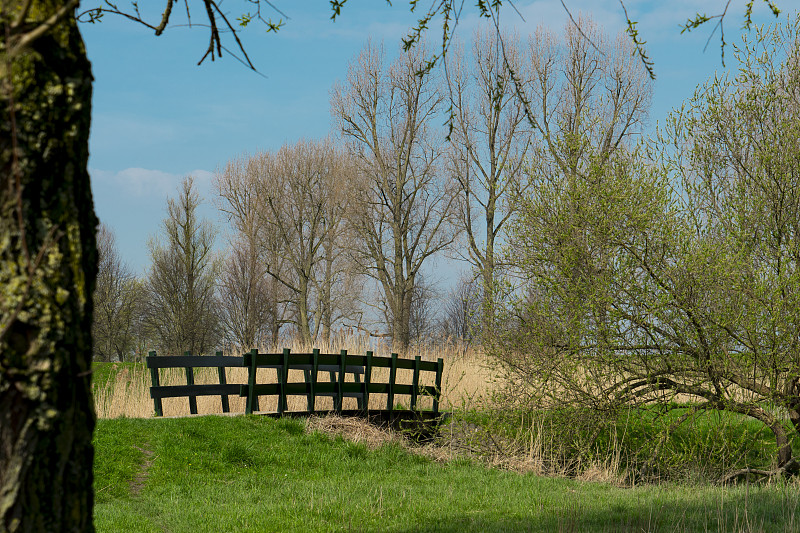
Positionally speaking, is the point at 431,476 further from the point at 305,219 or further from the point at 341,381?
the point at 305,219

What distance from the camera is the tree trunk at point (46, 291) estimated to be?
2189mm

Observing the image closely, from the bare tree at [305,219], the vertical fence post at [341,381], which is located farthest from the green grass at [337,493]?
the bare tree at [305,219]

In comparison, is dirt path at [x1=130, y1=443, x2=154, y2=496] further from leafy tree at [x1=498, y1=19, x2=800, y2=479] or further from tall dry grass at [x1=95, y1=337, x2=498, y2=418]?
leafy tree at [x1=498, y1=19, x2=800, y2=479]

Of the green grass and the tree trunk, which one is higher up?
the tree trunk

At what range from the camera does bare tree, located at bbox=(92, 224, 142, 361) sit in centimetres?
3350

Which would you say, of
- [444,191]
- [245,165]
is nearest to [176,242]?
[245,165]

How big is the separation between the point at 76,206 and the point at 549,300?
28.4 ft

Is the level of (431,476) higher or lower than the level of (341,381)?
lower

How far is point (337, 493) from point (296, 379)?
33.3 feet

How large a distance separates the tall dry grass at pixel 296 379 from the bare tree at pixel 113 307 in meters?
14.3

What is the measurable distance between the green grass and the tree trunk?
411 centimetres

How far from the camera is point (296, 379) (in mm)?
17812

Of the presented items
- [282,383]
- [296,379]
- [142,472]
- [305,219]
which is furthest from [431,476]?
[305,219]

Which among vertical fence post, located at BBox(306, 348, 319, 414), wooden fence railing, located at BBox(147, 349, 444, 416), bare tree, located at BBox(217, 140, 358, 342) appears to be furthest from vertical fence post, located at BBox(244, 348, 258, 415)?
bare tree, located at BBox(217, 140, 358, 342)
